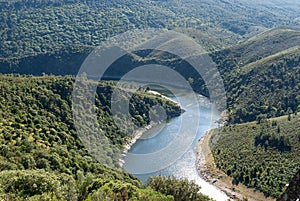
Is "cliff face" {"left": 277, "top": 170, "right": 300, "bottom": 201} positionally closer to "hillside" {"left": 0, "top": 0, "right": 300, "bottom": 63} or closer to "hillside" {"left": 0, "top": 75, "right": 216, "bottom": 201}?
"hillside" {"left": 0, "top": 75, "right": 216, "bottom": 201}

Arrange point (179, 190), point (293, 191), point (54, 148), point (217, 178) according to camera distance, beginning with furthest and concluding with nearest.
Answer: point (217, 178) → point (54, 148) → point (179, 190) → point (293, 191)

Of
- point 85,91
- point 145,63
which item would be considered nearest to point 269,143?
point 85,91

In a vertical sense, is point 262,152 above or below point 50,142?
below

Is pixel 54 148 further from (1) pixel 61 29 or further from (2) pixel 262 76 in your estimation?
(1) pixel 61 29

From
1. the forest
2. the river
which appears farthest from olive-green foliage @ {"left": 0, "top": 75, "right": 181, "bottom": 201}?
the river

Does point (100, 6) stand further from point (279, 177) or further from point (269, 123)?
point (279, 177)

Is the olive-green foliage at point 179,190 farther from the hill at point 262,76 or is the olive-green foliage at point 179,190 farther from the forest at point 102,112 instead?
the hill at point 262,76

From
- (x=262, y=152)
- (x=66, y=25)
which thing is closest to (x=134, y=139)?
(x=262, y=152)
